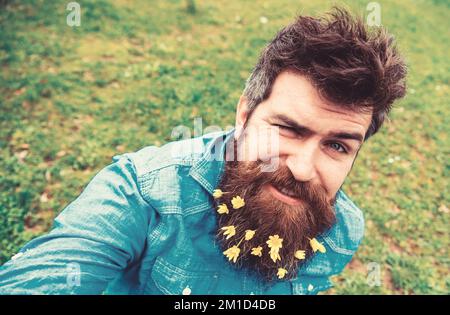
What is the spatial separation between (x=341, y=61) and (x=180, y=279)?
1291 millimetres

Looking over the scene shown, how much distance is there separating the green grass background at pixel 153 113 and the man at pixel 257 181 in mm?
1454

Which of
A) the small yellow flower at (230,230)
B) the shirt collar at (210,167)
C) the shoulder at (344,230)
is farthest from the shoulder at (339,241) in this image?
the shirt collar at (210,167)

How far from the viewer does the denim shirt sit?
1.45 metres

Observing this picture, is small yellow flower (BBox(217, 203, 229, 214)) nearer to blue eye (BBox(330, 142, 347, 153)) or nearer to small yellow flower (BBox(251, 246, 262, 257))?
small yellow flower (BBox(251, 246, 262, 257))

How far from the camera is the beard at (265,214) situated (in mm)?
1765

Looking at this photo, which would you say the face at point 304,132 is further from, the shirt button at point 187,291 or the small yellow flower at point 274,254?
the shirt button at point 187,291

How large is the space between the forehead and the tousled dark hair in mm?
29

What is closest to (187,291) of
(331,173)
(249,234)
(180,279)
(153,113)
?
(180,279)

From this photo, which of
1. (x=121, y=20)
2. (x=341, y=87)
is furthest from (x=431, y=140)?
(x=121, y=20)

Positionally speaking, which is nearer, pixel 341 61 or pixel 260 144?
pixel 341 61

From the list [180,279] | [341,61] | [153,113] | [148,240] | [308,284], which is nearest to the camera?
[341,61]

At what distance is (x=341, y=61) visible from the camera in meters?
1.68

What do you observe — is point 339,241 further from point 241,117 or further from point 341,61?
point 341,61
